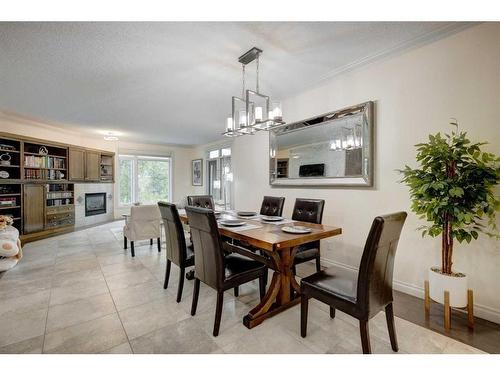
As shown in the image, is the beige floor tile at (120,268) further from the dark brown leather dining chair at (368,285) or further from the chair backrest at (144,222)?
the dark brown leather dining chair at (368,285)

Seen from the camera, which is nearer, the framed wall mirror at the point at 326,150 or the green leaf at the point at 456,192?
the green leaf at the point at 456,192

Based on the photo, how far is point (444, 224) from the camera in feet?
6.41

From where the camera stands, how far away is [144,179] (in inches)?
310

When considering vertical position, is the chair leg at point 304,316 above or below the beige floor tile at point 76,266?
above

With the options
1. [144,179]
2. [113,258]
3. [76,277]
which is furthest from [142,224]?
[144,179]

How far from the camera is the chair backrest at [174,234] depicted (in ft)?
7.78

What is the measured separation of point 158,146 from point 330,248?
668 centimetres

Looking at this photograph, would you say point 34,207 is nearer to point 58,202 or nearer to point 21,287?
point 58,202

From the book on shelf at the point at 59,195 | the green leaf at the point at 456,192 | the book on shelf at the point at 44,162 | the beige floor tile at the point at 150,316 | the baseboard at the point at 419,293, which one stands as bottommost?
the beige floor tile at the point at 150,316

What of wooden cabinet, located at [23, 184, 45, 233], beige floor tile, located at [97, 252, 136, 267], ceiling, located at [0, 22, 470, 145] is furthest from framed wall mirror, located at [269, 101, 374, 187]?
wooden cabinet, located at [23, 184, 45, 233]

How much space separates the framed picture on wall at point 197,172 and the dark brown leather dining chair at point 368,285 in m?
6.79

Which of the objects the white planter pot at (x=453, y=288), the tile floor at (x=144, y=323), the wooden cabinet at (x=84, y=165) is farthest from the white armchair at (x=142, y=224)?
the white planter pot at (x=453, y=288)

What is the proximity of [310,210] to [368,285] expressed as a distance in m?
1.60

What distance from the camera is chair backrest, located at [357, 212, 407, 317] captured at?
1382mm
